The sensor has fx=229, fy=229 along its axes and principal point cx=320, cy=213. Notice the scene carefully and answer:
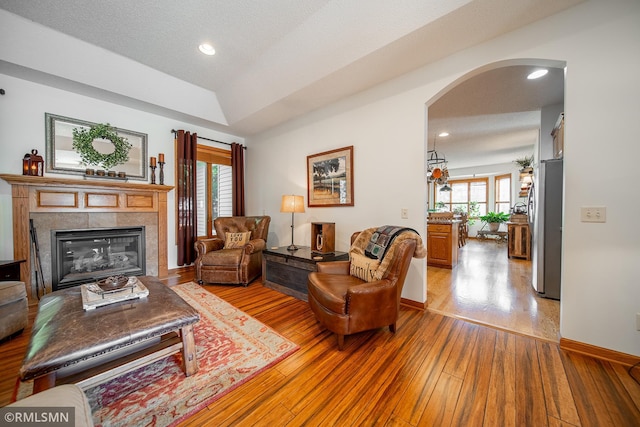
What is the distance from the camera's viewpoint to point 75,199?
317 centimetres

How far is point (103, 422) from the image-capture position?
4.05ft

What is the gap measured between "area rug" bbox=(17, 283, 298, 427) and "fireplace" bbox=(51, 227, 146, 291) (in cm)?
224

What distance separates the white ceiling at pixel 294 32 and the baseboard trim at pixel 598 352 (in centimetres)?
267

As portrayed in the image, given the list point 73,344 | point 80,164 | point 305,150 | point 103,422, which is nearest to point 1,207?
point 80,164

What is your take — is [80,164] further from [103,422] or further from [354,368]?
[354,368]

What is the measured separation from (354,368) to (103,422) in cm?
148

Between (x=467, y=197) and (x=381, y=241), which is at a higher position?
(x=467, y=197)

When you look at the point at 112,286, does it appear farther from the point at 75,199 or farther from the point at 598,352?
the point at 598,352

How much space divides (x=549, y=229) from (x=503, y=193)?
266 inches

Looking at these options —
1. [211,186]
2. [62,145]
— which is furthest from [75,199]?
[211,186]

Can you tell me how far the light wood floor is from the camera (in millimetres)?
2264

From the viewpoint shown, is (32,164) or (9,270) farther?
(32,164)

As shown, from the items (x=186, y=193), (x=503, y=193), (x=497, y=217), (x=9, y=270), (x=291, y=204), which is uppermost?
(x=503, y=193)

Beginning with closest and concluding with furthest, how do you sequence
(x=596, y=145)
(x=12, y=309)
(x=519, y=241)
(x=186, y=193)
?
(x=596, y=145) → (x=12, y=309) → (x=186, y=193) → (x=519, y=241)
